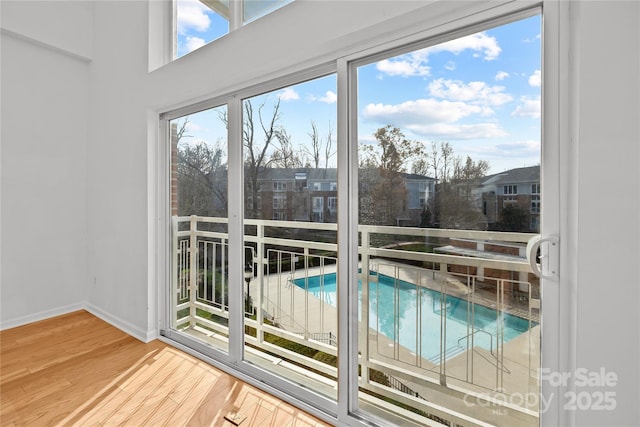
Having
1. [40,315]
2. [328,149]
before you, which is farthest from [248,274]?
[40,315]

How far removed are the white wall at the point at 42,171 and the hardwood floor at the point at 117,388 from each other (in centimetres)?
55

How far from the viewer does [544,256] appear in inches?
48.2

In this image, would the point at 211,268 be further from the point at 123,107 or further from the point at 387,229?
the point at 123,107

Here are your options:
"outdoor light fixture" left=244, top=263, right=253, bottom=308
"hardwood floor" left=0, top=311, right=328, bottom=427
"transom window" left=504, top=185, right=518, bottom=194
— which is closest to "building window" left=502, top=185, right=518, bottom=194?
"transom window" left=504, top=185, right=518, bottom=194

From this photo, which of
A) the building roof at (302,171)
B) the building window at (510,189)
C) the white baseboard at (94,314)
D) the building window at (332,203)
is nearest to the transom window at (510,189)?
the building window at (510,189)

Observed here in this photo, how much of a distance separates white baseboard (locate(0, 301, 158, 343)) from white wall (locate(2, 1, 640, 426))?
0.02 meters

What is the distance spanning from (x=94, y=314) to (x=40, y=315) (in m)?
0.46

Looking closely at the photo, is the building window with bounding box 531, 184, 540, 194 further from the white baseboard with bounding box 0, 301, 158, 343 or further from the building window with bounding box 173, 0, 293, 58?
the white baseboard with bounding box 0, 301, 158, 343

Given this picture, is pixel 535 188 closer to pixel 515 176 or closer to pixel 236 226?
pixel 515 176

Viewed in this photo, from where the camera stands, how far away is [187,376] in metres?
2.20

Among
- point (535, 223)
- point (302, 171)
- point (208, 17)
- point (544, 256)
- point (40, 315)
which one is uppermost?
point (208, 17)

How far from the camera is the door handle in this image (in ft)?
3.97

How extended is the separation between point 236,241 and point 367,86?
1.32 m

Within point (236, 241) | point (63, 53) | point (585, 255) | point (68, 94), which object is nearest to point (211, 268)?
point (236, 241)
